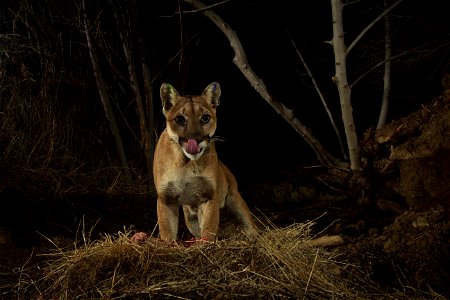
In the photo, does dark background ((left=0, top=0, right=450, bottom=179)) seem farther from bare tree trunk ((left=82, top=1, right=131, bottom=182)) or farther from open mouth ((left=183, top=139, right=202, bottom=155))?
open mouth ((left=183, top=139, right=202, bottom=155))

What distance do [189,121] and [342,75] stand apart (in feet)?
7.13

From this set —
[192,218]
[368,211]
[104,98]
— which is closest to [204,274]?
[192,218]

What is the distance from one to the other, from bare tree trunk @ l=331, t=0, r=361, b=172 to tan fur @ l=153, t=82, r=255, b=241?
5.42ft

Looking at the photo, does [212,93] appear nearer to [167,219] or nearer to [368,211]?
[167,219]

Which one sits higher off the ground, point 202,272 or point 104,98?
point 104,98

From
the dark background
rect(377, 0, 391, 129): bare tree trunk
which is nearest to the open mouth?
the dark background

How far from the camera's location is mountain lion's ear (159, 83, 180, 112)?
17.5 feet

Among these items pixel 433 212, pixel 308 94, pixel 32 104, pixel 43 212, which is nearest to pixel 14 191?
pixel 43 212

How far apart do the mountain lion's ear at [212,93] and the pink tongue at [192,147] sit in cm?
68

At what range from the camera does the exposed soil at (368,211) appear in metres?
4.50

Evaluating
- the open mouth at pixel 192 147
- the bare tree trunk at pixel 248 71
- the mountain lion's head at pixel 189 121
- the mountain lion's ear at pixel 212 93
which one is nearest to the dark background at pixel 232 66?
the bare tree trunk at pixel 248 71

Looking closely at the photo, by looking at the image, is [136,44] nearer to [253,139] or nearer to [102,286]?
[253,139]

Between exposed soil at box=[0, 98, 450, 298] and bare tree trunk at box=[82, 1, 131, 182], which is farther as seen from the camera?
bare tree trunk at box=[82, 1, 131, 182]

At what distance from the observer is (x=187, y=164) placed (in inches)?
208
